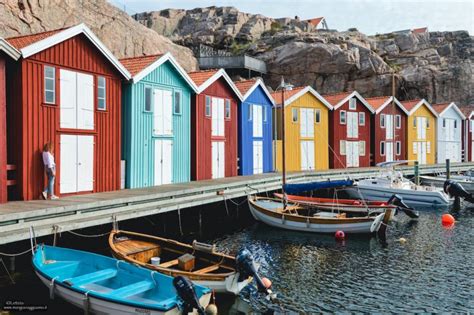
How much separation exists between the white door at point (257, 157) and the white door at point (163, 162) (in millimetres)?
9087

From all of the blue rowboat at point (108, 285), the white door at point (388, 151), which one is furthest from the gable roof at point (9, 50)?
the white door at point (388, 151)

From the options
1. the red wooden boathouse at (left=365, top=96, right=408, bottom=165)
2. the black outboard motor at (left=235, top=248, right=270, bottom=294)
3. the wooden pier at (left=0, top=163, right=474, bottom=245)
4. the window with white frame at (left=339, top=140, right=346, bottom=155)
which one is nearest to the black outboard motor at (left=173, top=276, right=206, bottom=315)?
the black outboard motor at (left=235, top=248, right=270, bottom=294)

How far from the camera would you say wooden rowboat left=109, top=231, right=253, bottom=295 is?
12094 mm

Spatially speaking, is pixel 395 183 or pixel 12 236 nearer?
pixel 12 236

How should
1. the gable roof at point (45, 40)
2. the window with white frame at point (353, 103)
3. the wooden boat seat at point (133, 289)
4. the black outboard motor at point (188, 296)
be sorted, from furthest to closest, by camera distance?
the window with white frame at point (353, 103) → the gable roof at point (45, 40) → the wooden boat seat at point (133, 289) → the black outboard motor at point (188, 296)

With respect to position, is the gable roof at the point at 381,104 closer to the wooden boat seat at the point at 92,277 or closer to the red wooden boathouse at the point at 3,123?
the red wooden boathouse at the point at 3,123

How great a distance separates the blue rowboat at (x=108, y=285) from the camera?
997 centimetres

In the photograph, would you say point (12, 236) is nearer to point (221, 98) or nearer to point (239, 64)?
point (221, 98)

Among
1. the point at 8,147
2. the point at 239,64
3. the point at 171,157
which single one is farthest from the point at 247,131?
the point at 239,64

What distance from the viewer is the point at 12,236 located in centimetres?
1246

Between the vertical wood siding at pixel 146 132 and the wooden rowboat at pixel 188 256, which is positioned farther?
the vertical wood siding at pixel 146 132

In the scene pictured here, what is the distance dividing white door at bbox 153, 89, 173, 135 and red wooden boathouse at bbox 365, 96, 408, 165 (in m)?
25.4

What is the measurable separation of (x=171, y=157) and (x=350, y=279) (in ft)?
42.5

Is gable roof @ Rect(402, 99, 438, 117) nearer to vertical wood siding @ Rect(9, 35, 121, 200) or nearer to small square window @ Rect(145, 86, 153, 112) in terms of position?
small square window @ Rect(145, 86, 153, 112)
